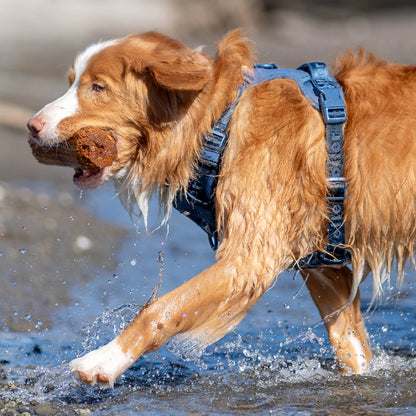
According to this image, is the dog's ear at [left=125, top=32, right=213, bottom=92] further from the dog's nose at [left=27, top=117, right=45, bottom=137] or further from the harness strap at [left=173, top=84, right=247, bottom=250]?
the dog's nose at [left=27, top=117, right=45, bottom=137]

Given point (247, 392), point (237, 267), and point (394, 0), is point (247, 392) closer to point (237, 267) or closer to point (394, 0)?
point (237, 267)

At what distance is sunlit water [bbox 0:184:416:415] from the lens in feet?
13.4

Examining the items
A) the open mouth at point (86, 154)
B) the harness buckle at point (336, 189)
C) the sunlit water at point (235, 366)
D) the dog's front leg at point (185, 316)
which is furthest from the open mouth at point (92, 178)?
the harness buckle at point (336, 189)

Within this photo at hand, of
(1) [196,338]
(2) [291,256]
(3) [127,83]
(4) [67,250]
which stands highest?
(3) [127,83]

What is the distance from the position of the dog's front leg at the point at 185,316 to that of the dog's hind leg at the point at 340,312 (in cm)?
97

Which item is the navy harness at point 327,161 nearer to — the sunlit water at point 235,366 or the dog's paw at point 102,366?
the sunlit water at point 235,366

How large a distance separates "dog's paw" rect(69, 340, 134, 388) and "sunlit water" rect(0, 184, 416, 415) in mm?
288

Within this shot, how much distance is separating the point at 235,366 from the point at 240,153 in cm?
154

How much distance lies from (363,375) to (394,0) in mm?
17959

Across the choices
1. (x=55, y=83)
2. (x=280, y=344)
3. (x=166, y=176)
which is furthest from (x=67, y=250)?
(x=55, y=83)

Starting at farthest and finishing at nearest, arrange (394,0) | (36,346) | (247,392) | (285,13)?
(285,13) → (394,0) → (36,346) → (247,392)

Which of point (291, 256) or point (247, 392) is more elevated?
point (291, 256)

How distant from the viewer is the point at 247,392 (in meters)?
4.29

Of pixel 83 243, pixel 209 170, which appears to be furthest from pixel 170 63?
pixel 83 243
